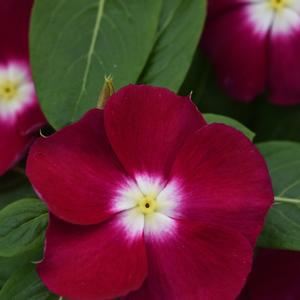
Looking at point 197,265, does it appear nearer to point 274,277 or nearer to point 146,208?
point 146,208

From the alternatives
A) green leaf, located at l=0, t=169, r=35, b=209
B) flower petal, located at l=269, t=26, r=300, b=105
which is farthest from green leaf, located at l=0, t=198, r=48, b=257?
flower petal, located at l=269, t=26, r=300, b=105

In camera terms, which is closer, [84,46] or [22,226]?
[22,226]

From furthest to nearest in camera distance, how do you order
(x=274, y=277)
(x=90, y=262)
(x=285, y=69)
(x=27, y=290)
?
1. (x=285, y=69)
2. (x=274, y=277)
3. (x=27, y=290)
4. (x=90, y=262)

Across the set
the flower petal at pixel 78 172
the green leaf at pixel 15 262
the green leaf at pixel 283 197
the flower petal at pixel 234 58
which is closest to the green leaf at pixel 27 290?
the green leaf at pixel 15 262

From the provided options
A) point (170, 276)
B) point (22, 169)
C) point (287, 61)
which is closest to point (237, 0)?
point (287, 61)

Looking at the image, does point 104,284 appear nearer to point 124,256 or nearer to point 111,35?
point 124,256

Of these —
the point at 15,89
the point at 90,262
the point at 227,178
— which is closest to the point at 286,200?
the point at 227,178

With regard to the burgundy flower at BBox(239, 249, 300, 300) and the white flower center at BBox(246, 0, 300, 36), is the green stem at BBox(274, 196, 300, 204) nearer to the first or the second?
the burgundy flower at BBox(239, 249, 300, 300)
